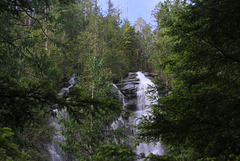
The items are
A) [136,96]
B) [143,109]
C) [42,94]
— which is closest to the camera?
[42,94]

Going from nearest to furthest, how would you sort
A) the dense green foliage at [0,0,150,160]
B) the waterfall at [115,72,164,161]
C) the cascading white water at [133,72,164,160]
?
1. the dense green foliage at [0,0,150,160]
2. the cascading white water at [133,72,164,160]
3. the waterfall at [115,72,164,161]

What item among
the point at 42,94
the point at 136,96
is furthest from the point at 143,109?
the point at 42,94

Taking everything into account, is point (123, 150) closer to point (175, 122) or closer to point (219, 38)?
point (175, 122)

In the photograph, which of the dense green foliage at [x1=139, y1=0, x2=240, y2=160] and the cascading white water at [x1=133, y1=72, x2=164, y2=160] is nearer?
the dense green foliage at [x1=139, y1=0, x2=240, y2=160]

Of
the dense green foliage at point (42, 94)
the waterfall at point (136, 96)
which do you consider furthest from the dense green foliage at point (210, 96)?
the waterfall at point (136, 96)

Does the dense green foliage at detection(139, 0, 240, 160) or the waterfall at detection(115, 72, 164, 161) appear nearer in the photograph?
the dense green foliage at detection(139, 0, 240, 160)

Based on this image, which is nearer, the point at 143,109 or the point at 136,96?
the point at 143,109

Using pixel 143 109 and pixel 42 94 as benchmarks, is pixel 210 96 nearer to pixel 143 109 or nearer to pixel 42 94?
A: pixel 42 94

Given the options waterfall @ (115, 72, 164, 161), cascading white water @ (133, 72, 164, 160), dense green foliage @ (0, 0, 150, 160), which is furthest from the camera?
waterfall @ (115, 72, 164, 161)

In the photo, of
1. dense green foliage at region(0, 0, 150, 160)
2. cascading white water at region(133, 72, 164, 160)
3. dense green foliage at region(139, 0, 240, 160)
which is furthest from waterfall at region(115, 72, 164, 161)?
dense green foliage at region(139, 0, 240, 160)

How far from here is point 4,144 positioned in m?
2.09

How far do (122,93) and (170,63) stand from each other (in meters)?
16.0

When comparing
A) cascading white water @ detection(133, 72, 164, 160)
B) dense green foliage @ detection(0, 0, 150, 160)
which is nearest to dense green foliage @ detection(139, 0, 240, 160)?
dense green foliage @ detection(0, 0, 150, 160)

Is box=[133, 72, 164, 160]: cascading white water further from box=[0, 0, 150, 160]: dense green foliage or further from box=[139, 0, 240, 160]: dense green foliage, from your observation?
box=[139, 0, 240, 160]: dense green foliage
